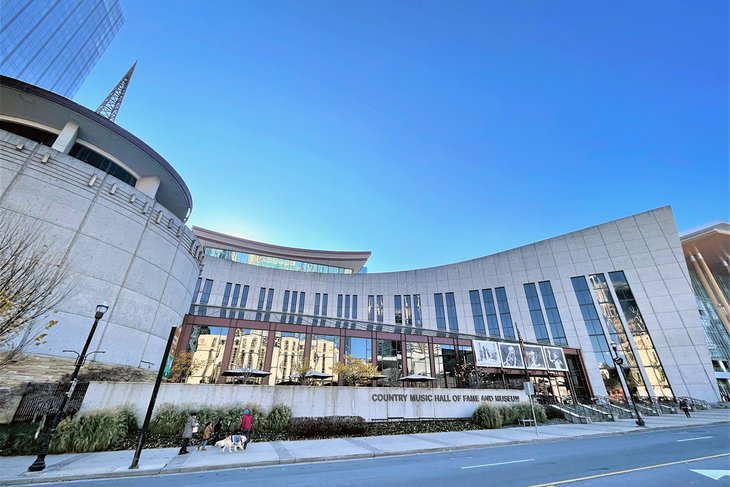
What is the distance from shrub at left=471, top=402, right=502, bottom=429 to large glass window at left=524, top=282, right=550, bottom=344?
1094 inches

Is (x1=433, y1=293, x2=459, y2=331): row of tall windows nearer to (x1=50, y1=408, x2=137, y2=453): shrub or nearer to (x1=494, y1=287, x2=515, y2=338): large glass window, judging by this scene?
(x1=494, y1=287, x2=515, y2=338): large glass window

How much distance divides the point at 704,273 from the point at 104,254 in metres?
91.5

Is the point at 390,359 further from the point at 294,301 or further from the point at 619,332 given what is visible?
the point at 619,332

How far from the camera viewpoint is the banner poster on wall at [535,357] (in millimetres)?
30859

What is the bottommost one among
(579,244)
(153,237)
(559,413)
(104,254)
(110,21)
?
(559,413)

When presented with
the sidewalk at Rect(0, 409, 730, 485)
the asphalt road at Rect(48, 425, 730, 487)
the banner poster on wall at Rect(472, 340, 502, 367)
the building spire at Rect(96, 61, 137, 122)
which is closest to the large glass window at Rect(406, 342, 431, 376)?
the banner poster on wall at Rect(472, 340, 502, 367)

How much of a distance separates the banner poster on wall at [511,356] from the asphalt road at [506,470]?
50.5ft

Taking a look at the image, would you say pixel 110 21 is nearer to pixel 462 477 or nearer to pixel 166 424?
pixel 166 424

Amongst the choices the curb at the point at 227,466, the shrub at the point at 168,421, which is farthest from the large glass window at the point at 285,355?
the curb at the point at 227,466

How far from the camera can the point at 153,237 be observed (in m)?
27.3

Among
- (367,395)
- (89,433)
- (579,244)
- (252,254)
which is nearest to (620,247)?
(579,244)

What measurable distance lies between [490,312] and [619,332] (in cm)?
1697

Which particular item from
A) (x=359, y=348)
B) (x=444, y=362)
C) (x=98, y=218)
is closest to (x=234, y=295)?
(x=359, y=348)

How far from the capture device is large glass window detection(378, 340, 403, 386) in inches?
1430
